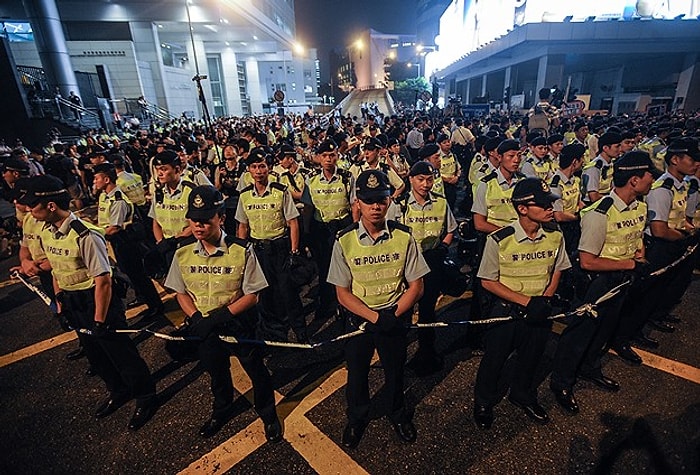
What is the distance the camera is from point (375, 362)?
458 centimetres

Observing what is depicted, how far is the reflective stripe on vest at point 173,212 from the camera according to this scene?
207 inches

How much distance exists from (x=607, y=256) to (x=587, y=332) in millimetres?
803

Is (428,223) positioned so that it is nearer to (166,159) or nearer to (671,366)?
(671,366)

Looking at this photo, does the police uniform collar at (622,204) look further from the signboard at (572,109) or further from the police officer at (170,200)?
the signboard at (572,109)

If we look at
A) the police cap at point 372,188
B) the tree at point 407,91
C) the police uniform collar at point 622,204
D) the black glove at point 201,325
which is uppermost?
the tree at point 407,91

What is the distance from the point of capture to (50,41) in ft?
83.4

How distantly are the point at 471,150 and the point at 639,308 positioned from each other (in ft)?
35.5

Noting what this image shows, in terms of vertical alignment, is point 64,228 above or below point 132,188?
above

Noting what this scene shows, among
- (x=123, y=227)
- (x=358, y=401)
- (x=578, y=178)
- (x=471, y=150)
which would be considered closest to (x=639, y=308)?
(x=578, y=178)

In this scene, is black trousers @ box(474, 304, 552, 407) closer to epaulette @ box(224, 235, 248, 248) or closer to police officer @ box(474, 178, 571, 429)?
police officer @ box(474, 178, 571, 429)

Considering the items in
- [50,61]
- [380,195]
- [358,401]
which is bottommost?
[358,401]

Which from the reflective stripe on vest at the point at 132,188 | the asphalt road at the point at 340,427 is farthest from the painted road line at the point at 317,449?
Result: the reflective stripe on vest at the point at 132,188

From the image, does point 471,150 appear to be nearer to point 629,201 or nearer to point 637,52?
point 629,201

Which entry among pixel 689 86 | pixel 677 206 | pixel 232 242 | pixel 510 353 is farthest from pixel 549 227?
pixel 689 86
